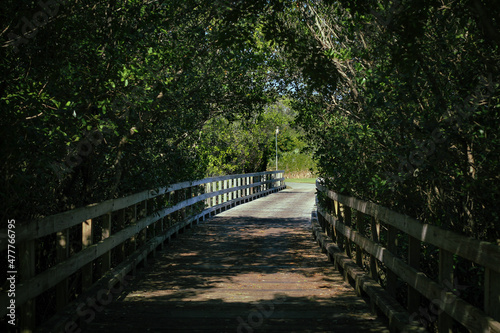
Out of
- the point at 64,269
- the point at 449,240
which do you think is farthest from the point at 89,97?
the point at 449,240

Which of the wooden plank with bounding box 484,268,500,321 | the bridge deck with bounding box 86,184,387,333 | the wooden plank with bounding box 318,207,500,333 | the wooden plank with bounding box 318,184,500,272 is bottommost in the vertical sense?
the bridge deck with bounding box 86,184,387,333

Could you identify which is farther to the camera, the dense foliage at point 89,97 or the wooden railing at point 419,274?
the dense foliage at point 89,97

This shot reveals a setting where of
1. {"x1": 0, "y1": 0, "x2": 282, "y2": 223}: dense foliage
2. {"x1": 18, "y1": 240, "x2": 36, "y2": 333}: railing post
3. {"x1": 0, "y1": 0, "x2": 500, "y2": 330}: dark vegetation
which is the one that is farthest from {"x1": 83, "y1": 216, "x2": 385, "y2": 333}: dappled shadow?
{"x1": 0, "y1": 0, "x2": 282, "y2": 223}: dense foliage

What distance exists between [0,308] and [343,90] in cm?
1017

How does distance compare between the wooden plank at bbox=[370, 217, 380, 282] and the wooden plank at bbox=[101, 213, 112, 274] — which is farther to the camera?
the wooden plank at bbox=[101, 213, 112, 274]

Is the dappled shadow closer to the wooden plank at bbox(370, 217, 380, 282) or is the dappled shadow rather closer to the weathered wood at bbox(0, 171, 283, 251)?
the wooden plank at bbox(370, 217, 380, 282)

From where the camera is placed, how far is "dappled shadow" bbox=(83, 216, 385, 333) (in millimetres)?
5891

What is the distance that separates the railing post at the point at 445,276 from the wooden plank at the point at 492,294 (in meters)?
0.76

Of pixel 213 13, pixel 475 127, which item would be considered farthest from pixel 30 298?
pixel 213 13

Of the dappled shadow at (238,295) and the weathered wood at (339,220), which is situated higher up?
the weathered wood at (339,220)

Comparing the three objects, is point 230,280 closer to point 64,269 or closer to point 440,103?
point 64,269

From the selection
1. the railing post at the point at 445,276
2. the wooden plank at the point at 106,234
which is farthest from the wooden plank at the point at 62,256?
the railing post at the point at 445,276

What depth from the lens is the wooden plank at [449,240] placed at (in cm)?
348

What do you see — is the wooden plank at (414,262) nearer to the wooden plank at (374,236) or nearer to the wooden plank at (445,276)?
the wooden plank at (445,276)
